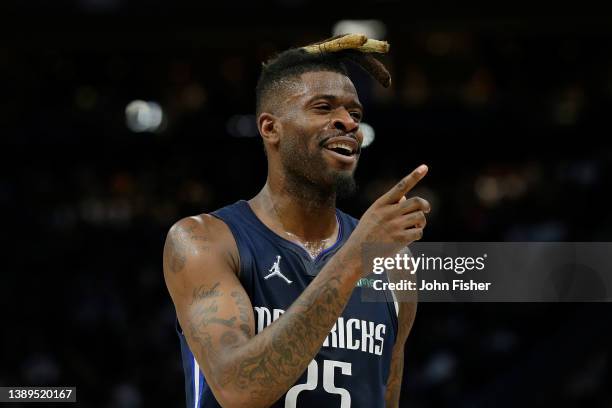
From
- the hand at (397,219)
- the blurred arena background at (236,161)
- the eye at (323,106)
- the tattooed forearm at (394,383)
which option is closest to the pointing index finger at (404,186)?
the hand at (397,219)

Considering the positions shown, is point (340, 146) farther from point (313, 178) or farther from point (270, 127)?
point (270, 127)

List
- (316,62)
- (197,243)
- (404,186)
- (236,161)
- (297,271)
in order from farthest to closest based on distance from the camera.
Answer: (236,161) → (316,62) → (297,271) → (197,243) → (404,186)

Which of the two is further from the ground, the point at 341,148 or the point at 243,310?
the point at 341,148

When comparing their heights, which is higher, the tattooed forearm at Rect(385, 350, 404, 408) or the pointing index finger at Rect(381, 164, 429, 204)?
the pointing index finger at Rect(381, 164, 429, 204)

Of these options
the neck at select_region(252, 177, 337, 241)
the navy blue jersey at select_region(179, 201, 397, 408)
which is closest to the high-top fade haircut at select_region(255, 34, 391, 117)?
the neck at select_region(252, 177, 337, 241)

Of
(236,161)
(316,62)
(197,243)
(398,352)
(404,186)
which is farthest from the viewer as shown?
(236,161)

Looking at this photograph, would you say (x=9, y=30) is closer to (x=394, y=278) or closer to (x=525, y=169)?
(x=525, y=169)

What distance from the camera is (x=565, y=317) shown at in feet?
30.5

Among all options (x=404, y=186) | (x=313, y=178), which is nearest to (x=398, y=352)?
(x=313, y=178)

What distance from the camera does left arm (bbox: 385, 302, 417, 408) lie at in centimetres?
371

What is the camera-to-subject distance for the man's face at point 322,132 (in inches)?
135

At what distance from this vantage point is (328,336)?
3295 millimetres

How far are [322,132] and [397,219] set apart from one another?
2.47 ft

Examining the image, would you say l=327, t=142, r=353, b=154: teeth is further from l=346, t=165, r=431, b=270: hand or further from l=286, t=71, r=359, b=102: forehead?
l=346, t=165, r=431, b=270: hand
